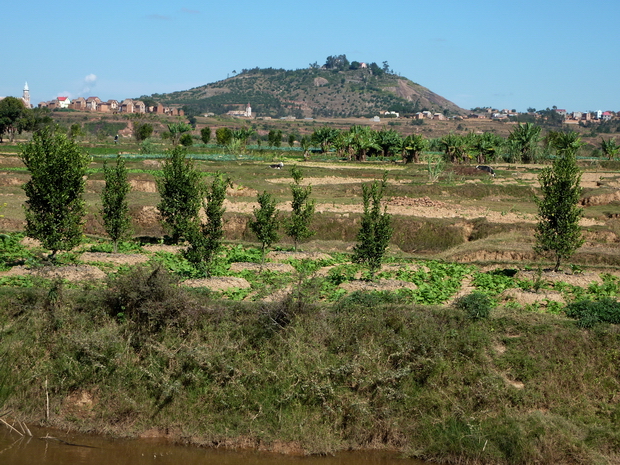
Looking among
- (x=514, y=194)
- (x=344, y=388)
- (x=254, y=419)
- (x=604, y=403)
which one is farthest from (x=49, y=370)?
(x=514, y=194)

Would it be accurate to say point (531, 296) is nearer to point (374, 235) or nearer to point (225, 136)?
point (374, 235)

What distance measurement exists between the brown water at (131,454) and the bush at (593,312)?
501cm

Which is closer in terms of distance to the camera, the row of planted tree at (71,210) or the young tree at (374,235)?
the row of planted tree at (71,210)

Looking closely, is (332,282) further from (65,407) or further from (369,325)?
(65,407)

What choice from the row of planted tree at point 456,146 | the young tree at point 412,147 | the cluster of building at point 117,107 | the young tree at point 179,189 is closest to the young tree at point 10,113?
the row of planted tree at point 456,146

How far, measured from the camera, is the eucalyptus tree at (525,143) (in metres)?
62.9

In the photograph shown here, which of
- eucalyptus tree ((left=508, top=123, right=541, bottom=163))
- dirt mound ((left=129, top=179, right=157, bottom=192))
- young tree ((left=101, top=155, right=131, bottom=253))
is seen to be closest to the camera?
young tree ((left=101, top=155, right=131, bottom=253))

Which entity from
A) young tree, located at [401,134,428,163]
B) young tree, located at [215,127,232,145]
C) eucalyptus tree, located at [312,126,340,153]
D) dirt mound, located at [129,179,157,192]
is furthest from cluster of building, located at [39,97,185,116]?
dirt mound, located at [129,179,157,192]

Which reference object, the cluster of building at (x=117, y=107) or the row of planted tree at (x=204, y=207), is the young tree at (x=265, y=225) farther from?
the cluster of building at (x=117, y=107)

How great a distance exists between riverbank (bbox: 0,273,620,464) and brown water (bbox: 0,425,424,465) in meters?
0.21

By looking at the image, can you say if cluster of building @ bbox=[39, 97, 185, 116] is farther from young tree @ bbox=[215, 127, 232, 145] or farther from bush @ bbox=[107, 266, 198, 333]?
bush @ bbox=[107, 266, 198, 333]

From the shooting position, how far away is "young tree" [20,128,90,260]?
55.3 ft

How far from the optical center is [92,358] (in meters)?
13.3

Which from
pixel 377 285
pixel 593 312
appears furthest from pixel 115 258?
pixel 593 312
